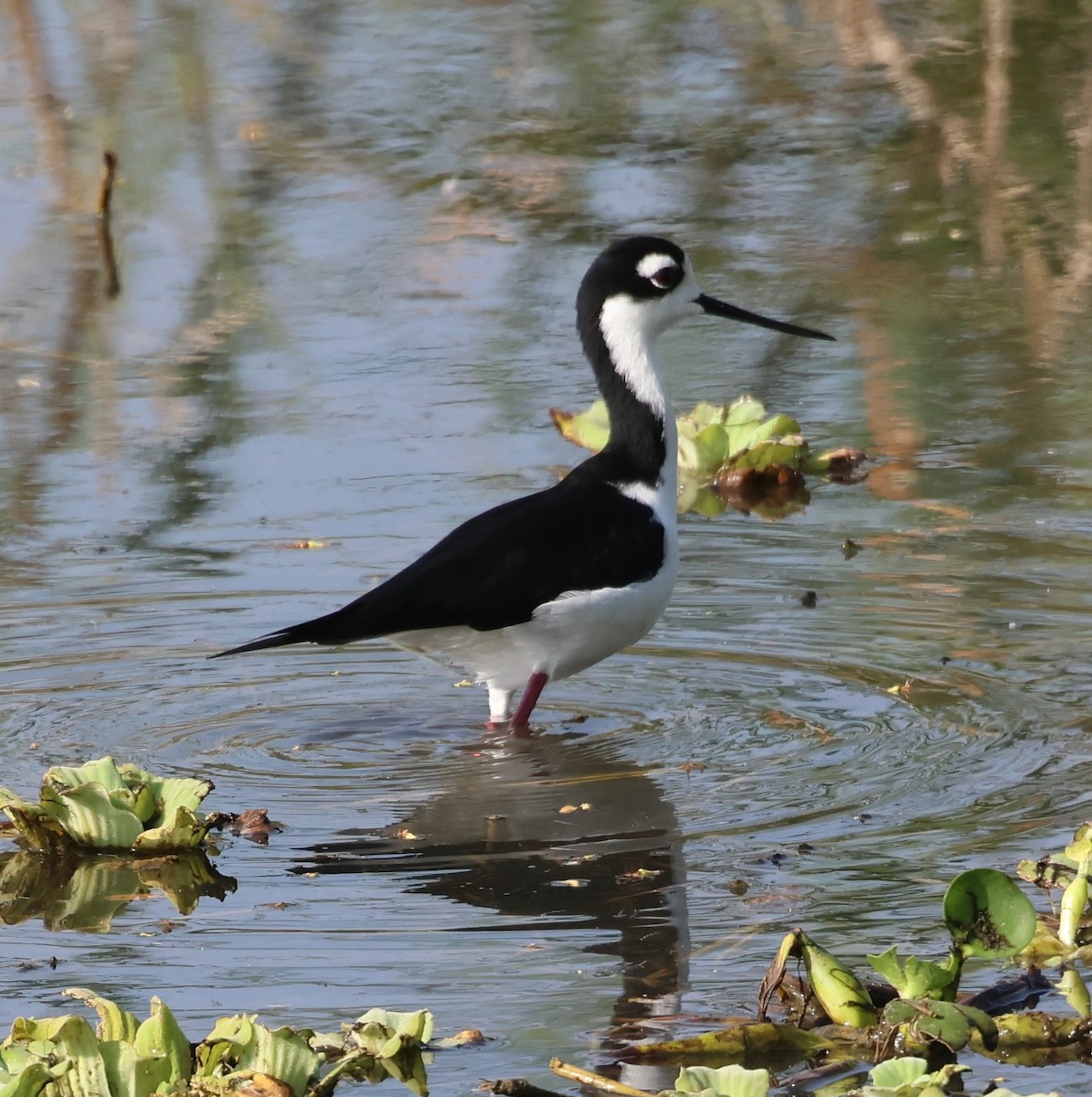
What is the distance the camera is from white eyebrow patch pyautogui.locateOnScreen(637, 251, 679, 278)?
657cm

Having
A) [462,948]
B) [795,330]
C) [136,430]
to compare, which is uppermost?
[462,948]

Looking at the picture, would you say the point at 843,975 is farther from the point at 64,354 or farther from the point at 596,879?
the point at 64,354

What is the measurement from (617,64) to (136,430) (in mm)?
5801

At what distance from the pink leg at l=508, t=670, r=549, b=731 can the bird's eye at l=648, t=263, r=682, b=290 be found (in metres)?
1.30

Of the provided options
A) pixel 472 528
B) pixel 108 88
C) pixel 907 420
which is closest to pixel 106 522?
pixel 472 528

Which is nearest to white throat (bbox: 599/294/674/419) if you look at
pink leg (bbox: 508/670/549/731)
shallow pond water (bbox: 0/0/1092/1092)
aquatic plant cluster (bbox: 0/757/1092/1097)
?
shallow pond water (bbox: 0/0/1092/1092)

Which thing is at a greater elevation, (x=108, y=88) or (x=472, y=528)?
(x=472, y=528)

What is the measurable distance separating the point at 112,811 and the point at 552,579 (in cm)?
151

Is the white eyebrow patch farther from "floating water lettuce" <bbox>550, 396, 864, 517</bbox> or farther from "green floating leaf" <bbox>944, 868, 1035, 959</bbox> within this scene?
"green floating leaf" <bbox>944, 868, 1035, 959</bbox>

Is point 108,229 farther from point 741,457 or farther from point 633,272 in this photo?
point 633,272

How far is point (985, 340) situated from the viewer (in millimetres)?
8906

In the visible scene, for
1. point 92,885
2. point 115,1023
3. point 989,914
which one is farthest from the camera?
point 92,885

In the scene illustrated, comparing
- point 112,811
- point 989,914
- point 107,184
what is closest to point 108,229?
point 107,184

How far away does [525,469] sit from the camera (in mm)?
7777
